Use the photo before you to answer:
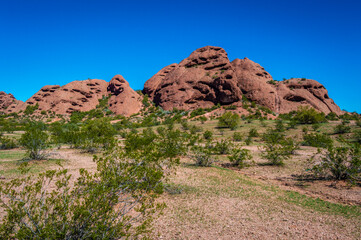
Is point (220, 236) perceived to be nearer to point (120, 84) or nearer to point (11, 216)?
point (11, 216)

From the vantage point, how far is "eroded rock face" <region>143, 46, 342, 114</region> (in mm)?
58625

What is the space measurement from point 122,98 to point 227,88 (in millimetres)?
33244

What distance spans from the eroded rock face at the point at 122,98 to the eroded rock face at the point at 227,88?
6.96 meters

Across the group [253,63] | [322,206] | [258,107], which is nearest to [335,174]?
[322,206]

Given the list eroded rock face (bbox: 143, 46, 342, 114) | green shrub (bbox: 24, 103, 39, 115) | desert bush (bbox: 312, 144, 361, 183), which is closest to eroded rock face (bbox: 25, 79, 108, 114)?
green shrub (bbox: 24, 103, 39, 115)

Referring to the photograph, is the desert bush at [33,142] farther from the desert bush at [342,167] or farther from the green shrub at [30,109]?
the green shrub at [30,109]

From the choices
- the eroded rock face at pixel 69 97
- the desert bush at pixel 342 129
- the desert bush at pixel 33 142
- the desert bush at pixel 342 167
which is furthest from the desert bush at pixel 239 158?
the eroded rock face at pixel 69 97

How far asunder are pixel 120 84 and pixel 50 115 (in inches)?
932

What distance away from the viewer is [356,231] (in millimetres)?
4820

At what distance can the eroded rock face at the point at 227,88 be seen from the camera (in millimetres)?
58625

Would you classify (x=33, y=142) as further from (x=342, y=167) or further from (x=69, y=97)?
(x=69, y=97)

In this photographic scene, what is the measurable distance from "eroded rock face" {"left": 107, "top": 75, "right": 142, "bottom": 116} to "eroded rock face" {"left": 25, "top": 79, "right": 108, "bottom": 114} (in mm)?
5520

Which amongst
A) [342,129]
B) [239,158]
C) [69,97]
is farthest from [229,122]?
[69,97]

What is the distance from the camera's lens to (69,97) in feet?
227
